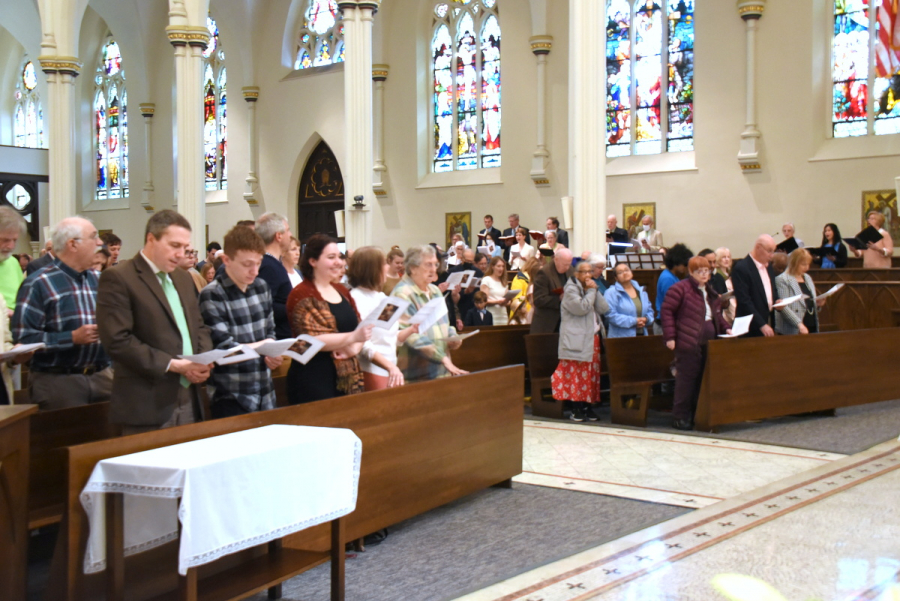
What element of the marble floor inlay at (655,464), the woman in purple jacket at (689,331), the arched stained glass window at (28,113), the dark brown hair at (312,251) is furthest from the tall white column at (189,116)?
the arched stained glass window at (28,113)

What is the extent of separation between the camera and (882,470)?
17.7 ft

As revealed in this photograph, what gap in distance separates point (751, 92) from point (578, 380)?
8.74 meters

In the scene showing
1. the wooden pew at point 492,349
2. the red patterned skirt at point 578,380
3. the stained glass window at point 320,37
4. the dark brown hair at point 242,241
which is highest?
the stained glass window at point 320,37

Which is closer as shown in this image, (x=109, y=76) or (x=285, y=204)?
(x=285, y=204)

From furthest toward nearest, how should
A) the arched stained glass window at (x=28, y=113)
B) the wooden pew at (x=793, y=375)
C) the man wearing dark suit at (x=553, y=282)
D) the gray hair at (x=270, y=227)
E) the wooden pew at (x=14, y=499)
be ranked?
the arched stained glass window at (x=28, y=113), the man wearing dark suit at (x=553, y=282), the wooden pew at (x=793, y=375), the gray hair at (x=270, y=227), the wooden pew at (x=14, y=499)

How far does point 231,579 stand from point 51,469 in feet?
3.82

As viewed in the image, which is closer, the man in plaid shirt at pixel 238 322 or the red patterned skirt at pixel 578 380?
the man in plaid shirt at pixel 238 322

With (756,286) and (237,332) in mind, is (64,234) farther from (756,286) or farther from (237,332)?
(756,286)

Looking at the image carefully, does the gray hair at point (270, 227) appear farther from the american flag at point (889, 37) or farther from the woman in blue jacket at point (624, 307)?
the american flag at point (889, 37)

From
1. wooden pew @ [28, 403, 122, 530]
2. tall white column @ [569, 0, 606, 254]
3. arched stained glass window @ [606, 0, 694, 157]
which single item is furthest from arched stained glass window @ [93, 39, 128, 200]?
wooden pew @ [28, 403, 122, 530]

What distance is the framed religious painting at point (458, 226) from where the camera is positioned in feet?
56.7

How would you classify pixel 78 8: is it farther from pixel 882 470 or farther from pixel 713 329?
pixel 882 470

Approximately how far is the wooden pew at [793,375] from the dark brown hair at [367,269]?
→ 3108mm

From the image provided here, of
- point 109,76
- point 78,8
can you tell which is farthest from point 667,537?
point 109,76
